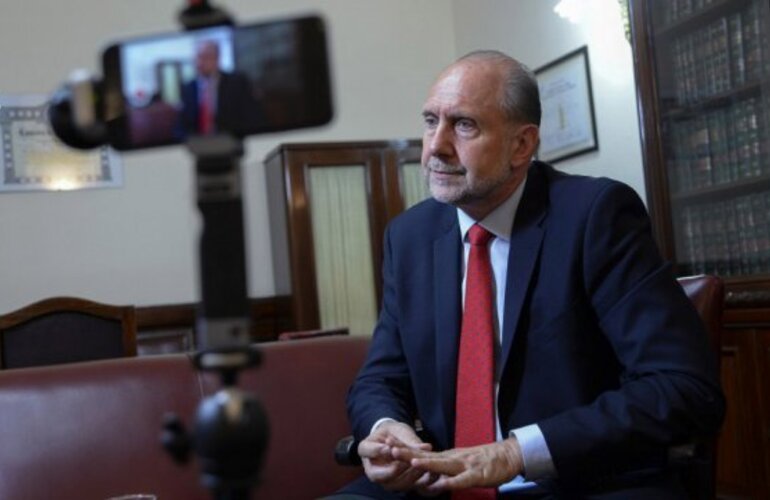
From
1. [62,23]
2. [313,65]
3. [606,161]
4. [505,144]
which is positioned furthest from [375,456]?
[62,23]

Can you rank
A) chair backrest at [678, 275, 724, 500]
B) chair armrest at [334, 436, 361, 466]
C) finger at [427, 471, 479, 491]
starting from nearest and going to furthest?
finger at [427, 471, 479, 491], chair backrest at [678, 275, 724, 500], chair armrest at [334, 436, 361, 466]

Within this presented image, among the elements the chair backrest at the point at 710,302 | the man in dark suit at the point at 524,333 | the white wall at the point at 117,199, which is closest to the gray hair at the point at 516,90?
the man in dark suit at the point at 524,333

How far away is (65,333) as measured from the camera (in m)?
3.95

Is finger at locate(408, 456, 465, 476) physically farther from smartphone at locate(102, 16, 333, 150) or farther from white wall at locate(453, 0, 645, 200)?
white wall at locate(453, 0, 645, 200)

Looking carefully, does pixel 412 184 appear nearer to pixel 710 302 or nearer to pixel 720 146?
pixel 720 146

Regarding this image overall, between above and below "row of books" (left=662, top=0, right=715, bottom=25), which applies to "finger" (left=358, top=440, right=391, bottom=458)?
below

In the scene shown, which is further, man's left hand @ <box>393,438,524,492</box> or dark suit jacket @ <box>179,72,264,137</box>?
man's left hand @ <box>393,438,524,492</box>

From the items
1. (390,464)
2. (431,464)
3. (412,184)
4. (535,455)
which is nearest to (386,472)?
(390,464)

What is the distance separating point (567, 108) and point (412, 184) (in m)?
1.09

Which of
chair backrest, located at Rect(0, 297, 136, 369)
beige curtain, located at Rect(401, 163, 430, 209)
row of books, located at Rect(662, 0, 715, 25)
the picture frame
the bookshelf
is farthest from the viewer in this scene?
beige curtain, located at Rect(401, 163, 430, 209)

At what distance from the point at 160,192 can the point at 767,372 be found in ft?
11.6

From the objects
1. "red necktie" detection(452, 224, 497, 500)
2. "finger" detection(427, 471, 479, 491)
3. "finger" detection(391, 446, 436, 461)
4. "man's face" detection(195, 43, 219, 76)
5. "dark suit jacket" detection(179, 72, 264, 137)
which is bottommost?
"finger" detection(427, 471, 479, 491)

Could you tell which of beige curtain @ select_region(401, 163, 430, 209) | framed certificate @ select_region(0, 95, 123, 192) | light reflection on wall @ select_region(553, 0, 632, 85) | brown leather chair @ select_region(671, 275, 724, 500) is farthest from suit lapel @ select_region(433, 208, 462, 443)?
framed certificate @ select_region(0, 95, 123, 192)

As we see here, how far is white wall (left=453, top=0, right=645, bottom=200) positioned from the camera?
400cm
